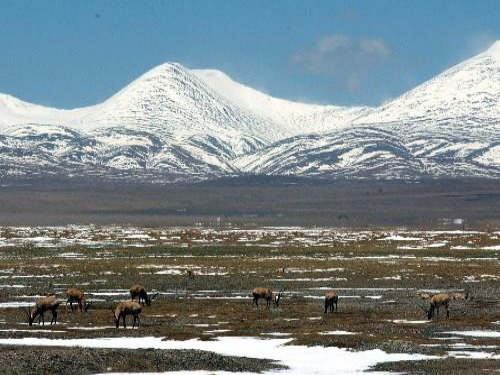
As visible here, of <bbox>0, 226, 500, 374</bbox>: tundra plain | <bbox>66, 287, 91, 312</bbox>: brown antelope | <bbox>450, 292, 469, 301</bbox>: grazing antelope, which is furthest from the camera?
<bbox>450, 292, 469, 301</bbox>: grazing antelope

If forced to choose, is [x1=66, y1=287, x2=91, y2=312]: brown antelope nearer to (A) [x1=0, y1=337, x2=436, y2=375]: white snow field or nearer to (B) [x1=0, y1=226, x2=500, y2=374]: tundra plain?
(B) [x1=0, y1=226, x2=500, y2=374]: tundra plain

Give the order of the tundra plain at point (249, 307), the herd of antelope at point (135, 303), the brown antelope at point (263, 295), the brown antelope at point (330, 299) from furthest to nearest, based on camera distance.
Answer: the brown antelope at point (263, 295), the brown antelope at point (330, 299), the herd of antelope at point (135, 303), the tundra plain at point (249, 307)

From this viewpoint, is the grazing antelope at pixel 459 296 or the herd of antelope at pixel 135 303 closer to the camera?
the herd of antelope at pixel 135 303

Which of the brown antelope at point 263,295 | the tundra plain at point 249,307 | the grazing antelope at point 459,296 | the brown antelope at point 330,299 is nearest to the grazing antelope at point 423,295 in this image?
the tundra plain at point 249,307

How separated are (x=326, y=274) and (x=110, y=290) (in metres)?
17.6

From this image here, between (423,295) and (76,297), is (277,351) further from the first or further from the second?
(423,295)

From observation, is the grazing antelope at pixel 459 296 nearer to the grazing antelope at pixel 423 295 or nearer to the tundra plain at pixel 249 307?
the tundra plain at pixel 249 307

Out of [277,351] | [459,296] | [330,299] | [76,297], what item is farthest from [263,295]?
[277,351]

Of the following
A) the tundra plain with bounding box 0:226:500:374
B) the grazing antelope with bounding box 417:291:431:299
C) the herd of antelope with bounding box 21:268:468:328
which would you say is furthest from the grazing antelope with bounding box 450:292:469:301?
the grazing antelope with bounding box 417:291:431:299

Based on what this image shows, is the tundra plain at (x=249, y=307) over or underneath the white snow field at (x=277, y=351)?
over

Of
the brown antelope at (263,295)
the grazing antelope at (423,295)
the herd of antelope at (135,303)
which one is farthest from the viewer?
the grazing antelope at (423,295)

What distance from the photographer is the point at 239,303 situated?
5603 cm

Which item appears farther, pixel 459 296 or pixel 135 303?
pixel 459 296

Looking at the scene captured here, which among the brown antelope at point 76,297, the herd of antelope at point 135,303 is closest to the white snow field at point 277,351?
the herd of antelope at point 135,303
